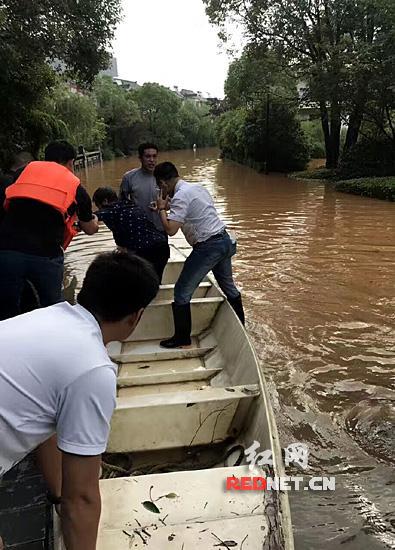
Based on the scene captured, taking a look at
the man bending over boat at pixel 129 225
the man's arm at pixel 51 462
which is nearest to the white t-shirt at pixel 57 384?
the man's arm at pixel 51 462

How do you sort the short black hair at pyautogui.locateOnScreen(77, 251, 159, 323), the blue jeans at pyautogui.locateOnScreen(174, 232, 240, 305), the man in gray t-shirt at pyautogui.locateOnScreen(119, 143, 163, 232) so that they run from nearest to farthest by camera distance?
the short black hair at pyautogui.locateOnScreen(77, 251, 159, 323)
the blue jeans at pyautogui.locateOnScreen(174, 232, 240, 305)
the man in gray t-shirt at pyautogui.locateOnScreen(119, 143, 163, 232)

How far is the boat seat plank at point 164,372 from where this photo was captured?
3600 millimetres

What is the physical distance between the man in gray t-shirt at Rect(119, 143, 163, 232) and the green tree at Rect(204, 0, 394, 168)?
40.2ft

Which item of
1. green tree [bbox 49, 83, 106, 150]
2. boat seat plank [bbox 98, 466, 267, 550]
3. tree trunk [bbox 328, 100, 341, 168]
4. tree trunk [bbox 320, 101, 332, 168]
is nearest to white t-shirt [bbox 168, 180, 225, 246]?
boat seat plank [bbox 98, 466, 267, 550]

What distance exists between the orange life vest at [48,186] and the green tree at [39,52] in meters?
6.36

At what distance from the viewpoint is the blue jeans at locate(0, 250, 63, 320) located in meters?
3.00

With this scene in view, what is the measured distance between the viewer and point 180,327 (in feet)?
13.7

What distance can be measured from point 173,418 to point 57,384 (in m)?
1.63

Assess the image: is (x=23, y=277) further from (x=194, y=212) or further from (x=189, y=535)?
(x=189, y=535)

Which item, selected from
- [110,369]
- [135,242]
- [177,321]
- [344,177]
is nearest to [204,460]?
[177,321]

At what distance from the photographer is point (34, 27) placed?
375 inches

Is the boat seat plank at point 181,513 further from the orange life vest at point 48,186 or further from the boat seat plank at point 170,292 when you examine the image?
the boat seat plank at point 170,292

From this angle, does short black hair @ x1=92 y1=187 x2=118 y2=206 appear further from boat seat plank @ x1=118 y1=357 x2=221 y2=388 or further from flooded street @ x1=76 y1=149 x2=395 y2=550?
flooded street @ x1=76 y1=149 x2=395 y2=550

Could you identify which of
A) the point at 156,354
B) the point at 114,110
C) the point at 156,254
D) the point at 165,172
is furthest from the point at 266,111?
the point at 114,110
